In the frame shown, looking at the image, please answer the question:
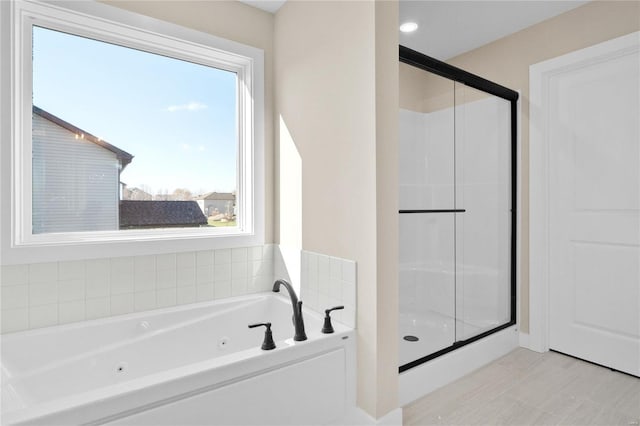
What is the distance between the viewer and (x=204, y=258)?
2305mm

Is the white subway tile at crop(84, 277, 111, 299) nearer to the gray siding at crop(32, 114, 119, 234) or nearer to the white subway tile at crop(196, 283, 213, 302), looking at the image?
the gray siding at crop(32, 114, 119, 234)

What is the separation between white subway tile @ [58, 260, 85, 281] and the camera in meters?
1.85

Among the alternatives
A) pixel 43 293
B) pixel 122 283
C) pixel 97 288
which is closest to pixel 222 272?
pixel 122 283

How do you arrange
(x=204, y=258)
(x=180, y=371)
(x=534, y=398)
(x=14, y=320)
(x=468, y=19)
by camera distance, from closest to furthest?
(x=180, y=371), (x=14, y=320), (x=534, y=398), (x=204, y=258), (x=468, y=19)

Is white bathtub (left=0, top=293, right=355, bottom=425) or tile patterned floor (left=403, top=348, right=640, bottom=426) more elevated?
white bathtub (left=0, top=293, right=355, bottom=425)

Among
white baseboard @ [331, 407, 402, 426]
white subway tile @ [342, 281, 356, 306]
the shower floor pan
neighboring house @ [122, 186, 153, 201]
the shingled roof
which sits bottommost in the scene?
white baseboard @ [331, 407, 402, 426]

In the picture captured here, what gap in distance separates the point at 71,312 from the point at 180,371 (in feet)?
3.09

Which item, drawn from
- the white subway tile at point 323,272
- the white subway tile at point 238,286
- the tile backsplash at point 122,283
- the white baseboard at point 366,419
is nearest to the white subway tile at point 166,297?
the tile backsplash at point 122,283

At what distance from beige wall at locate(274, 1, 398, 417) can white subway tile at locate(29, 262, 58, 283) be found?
140cm

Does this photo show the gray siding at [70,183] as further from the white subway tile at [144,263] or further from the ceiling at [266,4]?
the ceiling at [266,4]

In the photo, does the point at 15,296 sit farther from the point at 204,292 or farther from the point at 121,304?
the point at 204,292

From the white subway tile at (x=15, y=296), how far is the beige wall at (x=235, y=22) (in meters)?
1.38

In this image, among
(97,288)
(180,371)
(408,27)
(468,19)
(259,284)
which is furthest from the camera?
(408,27)

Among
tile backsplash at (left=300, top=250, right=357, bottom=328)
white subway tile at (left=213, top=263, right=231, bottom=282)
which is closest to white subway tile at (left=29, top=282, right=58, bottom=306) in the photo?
white subway tile at (left=213, top=263, right=231, bottom=282)
